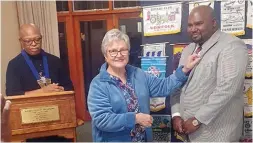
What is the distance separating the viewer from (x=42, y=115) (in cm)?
164

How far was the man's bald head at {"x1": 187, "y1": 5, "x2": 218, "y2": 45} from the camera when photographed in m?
1.53

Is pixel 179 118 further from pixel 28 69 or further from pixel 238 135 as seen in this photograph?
pixel 28 69

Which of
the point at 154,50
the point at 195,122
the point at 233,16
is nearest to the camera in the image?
the point at 195,122

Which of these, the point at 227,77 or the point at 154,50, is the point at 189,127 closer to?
the point at 227,77

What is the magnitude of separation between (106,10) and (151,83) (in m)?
3.34

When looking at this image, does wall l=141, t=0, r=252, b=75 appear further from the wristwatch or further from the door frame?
the door frame

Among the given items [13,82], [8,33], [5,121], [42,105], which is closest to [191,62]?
[42,105]

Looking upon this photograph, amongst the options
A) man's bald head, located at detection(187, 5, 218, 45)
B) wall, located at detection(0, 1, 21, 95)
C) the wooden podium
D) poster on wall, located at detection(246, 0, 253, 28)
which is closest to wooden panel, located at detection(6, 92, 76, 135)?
the wooden podium

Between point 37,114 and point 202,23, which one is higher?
point 202,23

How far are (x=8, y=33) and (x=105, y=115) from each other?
8.62ft

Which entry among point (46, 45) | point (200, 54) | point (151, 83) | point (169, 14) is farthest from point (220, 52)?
point (46, 45)

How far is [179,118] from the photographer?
1.70 metres

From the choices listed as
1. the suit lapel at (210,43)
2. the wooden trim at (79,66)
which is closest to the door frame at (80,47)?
the wooden trim at (79,66)

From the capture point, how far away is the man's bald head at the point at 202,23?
5.02 ft
